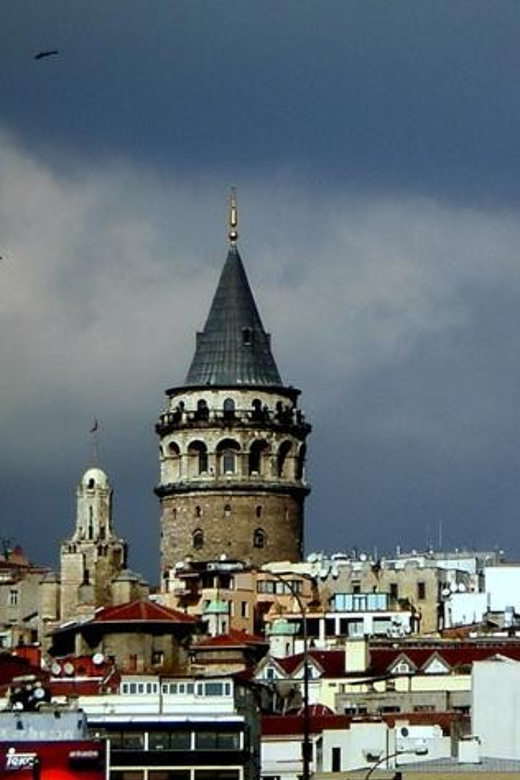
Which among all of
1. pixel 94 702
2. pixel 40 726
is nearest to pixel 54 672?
pixel 94 702

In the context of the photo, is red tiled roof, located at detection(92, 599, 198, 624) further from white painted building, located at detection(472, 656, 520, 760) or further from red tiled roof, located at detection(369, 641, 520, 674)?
white painted building, located at detection(472, 656, 520, 760)

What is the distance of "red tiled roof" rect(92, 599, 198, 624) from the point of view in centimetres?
19550

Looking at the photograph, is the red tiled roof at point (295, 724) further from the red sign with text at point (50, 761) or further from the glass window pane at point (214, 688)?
the red sign with text at point (50, 761)

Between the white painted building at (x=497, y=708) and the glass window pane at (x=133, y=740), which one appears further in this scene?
the white painted building at (x=497, y=708)

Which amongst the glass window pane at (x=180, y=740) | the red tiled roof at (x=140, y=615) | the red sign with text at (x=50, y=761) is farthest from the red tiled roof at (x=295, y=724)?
the red tiled roof at (x=140, y=615)

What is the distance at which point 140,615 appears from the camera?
196 meters

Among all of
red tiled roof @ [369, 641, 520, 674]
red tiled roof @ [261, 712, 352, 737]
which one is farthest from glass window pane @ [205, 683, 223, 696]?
red tiled roof @ [369, 641, 520, 674]

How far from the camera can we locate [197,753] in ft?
425

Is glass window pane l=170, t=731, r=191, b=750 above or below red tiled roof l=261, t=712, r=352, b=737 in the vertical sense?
below

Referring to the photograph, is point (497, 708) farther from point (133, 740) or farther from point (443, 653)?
point (443, 653)

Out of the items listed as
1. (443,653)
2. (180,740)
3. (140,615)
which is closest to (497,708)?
(180,740)

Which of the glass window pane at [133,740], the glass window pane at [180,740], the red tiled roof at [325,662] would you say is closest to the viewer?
the glass window pane at [180,740]

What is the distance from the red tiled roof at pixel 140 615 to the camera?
196 meters

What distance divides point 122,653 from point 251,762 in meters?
62.0
